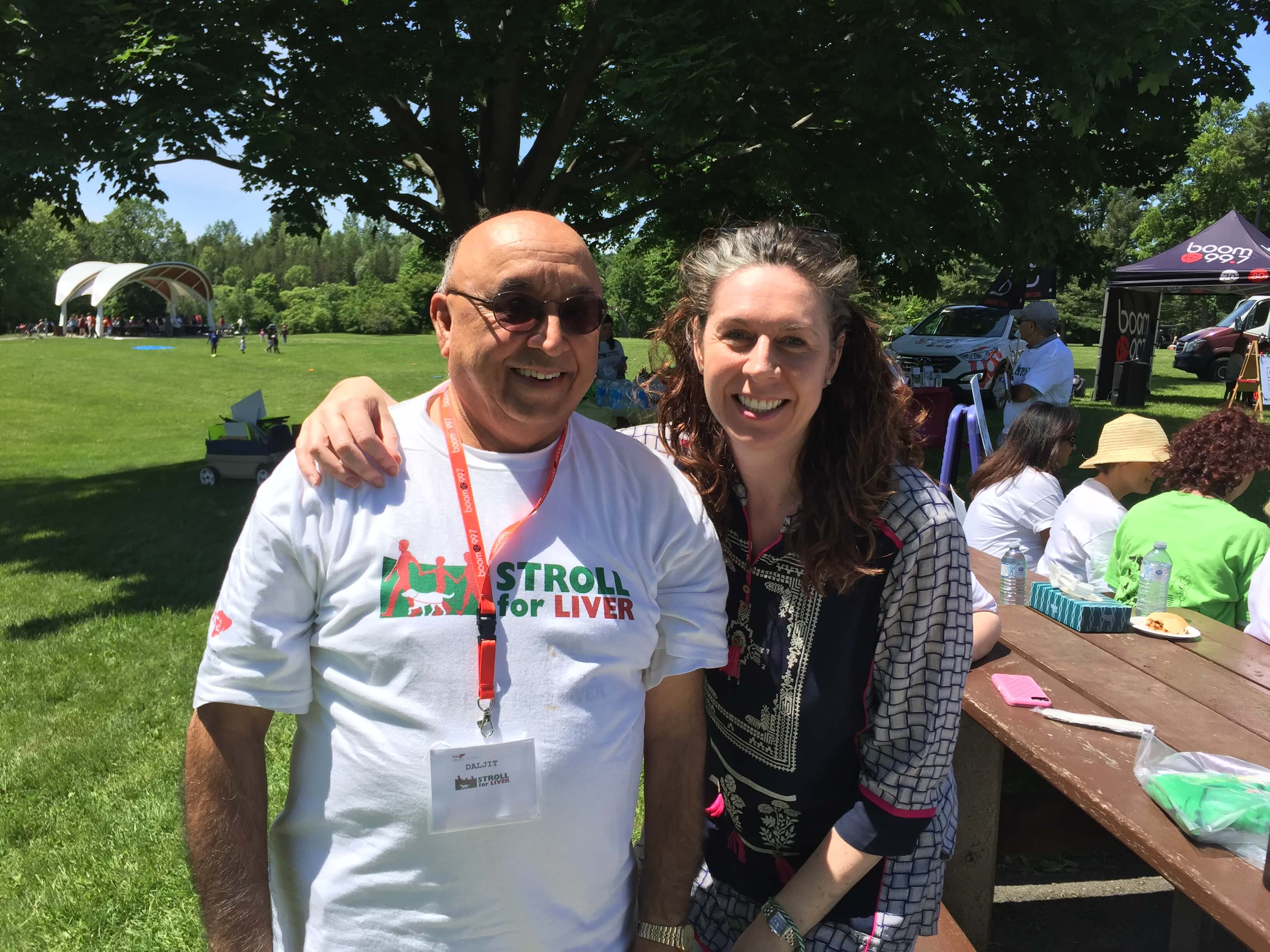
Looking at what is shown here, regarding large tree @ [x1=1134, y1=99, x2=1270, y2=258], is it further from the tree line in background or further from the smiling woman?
the smiling woman

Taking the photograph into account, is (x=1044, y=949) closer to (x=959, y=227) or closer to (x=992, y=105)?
(x=959, y=227)

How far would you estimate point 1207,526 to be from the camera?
394 cm

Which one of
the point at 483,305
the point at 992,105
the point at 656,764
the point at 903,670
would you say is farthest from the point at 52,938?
the point at 992,105

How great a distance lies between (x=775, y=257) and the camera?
1806 millimetres

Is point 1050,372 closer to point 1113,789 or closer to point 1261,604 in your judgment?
point 1261,604

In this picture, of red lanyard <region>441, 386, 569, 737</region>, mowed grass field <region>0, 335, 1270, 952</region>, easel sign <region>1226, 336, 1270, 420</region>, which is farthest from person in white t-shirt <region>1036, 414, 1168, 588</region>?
easel sign <region>1226, 336, 1270, 420</region>

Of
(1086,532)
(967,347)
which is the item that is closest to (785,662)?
(1086,532)

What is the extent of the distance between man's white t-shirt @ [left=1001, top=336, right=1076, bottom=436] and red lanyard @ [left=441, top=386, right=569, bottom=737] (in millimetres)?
7907

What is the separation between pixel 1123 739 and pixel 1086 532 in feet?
8.42

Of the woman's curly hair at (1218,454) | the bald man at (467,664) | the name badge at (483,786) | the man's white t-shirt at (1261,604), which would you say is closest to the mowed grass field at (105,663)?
the bald man at (467,664)

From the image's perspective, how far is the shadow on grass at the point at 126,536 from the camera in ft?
23.4

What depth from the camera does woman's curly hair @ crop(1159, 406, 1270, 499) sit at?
4023mm

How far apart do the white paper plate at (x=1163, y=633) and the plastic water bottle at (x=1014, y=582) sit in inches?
17.4

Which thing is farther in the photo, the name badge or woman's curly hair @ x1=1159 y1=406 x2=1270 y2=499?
woman's curly hair @ x1=1159 y1=406 x2=1270 y2=499
